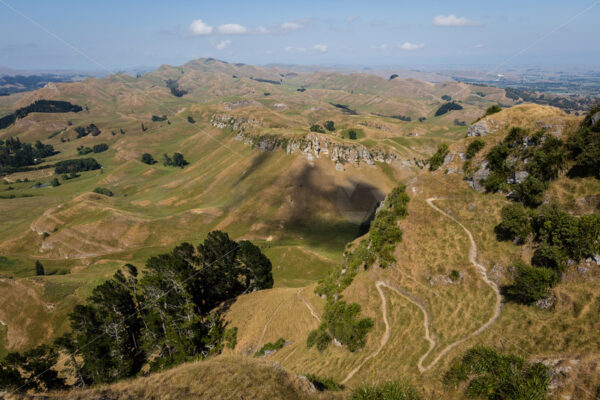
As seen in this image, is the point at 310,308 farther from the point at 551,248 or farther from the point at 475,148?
the point at 475,148

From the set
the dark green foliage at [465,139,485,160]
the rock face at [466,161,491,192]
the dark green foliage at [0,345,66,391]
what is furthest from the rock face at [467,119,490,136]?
the dark green foliage at [0,345,66,391]

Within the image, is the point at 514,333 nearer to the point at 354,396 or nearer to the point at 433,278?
the point at 433,278

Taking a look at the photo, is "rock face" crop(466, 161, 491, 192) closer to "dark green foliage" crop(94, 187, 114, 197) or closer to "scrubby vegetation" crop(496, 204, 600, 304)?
"scrubby vegetation" crop(496, 204, 600, 304)

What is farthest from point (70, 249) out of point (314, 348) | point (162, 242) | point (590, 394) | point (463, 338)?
point (590, 394)

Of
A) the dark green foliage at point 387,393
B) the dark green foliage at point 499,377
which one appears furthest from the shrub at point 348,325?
the dark green foliage at point 387,393

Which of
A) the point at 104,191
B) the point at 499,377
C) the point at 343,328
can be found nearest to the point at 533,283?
the point at 499,377
